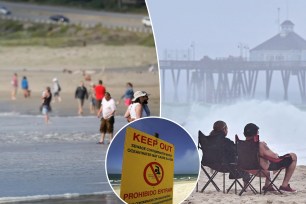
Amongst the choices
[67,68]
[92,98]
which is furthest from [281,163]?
[67,68]

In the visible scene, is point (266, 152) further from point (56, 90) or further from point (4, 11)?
point (4, 11)

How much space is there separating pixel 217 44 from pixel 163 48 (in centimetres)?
46

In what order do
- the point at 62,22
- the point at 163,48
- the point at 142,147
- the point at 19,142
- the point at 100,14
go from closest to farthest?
the point at 142,147
the point at 163,48
the point at 19,142
the point at 100,14
the point at 62,22

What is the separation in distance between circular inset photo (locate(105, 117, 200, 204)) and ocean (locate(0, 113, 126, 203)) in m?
1.00

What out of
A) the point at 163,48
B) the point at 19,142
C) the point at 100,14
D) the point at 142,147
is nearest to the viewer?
the point at 142,147

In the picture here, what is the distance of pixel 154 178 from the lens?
914cm

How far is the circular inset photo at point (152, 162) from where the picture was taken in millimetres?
8992

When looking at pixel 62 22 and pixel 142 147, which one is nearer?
pixel 142 147

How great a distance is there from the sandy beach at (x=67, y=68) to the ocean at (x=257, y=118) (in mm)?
6719

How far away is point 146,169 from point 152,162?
0.08 m

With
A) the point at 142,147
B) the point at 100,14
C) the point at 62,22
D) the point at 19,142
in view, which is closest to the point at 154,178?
the point at 142,147

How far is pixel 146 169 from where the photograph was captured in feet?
29.7

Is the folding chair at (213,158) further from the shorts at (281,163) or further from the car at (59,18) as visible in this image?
the car at (59,18)

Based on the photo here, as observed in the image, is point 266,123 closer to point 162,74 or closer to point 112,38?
point 162,74
